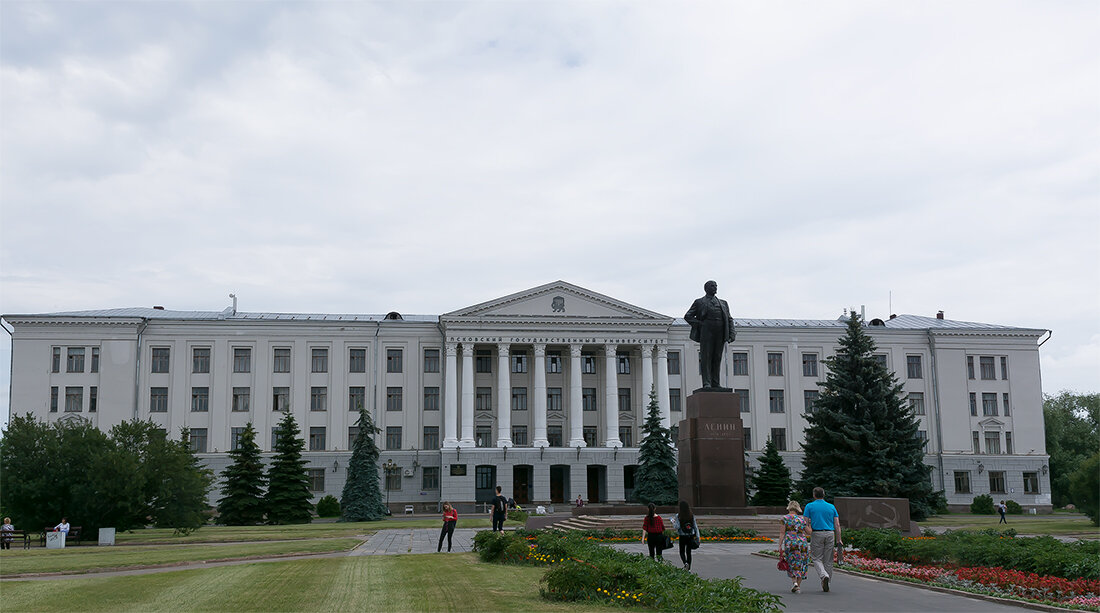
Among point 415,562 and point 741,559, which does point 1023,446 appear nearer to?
point 741,559

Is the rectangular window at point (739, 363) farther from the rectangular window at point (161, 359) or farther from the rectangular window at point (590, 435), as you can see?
the rectangular window at point (161, 359)

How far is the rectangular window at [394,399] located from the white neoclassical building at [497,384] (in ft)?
0.29

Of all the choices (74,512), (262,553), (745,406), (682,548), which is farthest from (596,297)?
(682,548)

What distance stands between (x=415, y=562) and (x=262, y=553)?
5830 millimetres

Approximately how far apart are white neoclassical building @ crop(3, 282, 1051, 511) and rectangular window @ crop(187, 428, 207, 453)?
0.28 ft

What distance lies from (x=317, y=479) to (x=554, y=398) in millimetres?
15489

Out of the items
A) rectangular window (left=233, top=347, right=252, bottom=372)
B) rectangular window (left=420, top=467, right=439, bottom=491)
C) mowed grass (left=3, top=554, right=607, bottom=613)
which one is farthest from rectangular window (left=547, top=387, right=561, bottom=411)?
mowed grass (left=3, top=554, right=607, bottom=613)

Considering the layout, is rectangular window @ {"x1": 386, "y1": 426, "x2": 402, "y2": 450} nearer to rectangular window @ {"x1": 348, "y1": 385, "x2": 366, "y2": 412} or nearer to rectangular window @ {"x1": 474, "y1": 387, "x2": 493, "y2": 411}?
rectangular window @ {"x1": 348, "y1": 385, "x2": 366, "y2": 412}

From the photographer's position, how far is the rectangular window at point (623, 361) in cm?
6162

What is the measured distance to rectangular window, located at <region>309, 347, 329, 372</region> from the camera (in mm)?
58719

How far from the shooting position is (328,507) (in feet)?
176

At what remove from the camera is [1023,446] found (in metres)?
61.7

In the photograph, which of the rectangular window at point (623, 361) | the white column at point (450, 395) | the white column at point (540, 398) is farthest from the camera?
the rectangular window at point (623, 361)

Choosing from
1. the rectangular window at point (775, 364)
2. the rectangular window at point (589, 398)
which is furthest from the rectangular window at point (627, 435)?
the rectangular window at point (775, 364)
